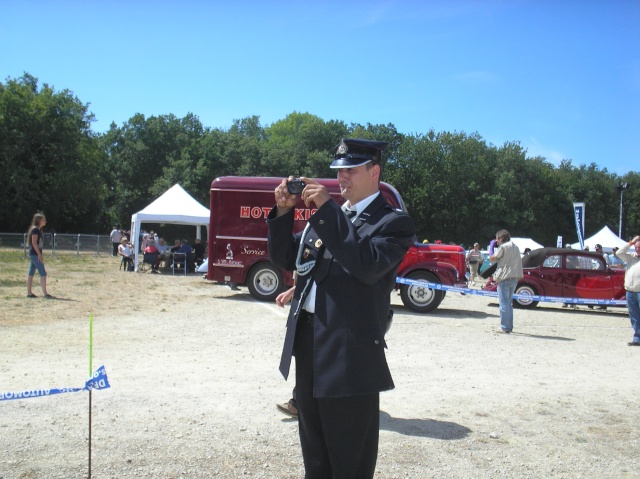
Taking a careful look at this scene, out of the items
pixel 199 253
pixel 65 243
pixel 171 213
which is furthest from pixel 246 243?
pixel 65 243

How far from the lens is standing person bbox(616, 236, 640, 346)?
995 centimetres

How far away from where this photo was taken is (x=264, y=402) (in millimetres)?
5820

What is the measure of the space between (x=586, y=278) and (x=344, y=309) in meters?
15.2

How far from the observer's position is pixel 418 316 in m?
13.2

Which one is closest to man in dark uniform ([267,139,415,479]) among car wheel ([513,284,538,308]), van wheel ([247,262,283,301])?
van wheel ([247,262,283,301])

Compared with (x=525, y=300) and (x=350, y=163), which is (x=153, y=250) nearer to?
(x=525, y=300)

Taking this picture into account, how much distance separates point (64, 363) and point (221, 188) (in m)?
8.16

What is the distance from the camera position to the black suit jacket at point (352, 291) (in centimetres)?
253

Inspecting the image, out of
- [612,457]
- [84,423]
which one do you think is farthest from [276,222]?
[612,457]

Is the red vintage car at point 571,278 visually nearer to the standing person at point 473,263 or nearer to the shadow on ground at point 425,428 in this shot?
the standing person at point 473,263

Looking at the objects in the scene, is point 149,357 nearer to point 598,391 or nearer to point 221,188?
point 598,391

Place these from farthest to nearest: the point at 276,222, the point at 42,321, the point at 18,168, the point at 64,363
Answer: the point at 18,168
the point at 42,321
the point at 64,363
the point at 276,222

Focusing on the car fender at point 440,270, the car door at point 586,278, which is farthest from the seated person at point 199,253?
the car door at point 586,278

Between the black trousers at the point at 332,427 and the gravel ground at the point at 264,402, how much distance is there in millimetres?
1476
